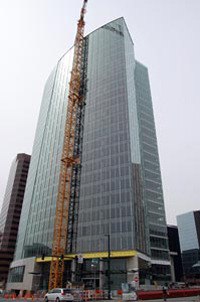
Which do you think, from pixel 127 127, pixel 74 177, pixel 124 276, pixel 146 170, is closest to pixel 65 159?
pixel 74 177

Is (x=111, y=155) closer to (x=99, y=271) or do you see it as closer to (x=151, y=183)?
(x=151, y=183)

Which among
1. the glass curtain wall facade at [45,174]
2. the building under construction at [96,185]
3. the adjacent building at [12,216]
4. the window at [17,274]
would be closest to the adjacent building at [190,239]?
the building under construction at [96,185]

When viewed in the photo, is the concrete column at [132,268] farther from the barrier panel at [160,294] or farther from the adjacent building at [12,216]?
the adjacent building at [12,216]

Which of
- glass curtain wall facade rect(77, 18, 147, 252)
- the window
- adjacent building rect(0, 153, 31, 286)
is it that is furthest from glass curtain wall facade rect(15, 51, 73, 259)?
adjacent building rect(0, 153, 31, 286)

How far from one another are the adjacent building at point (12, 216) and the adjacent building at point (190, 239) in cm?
9863

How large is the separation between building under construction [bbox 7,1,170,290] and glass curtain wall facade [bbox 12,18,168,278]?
0.90ft

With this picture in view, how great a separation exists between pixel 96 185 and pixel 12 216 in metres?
80.6

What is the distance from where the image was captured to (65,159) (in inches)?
2844

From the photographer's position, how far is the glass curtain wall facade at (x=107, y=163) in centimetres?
7406

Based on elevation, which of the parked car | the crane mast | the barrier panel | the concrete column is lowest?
the parked car

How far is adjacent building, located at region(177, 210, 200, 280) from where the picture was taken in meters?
Answer: 168

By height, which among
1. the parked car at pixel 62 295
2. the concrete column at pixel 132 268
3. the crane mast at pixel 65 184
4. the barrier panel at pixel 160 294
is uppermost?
the crane mast at pixel 65 184

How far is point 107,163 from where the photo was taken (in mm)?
82562

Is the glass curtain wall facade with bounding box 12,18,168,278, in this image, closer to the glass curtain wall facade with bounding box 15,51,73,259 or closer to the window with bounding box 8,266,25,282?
the glass curtain wall facade with bounding box 15,51,73,259
